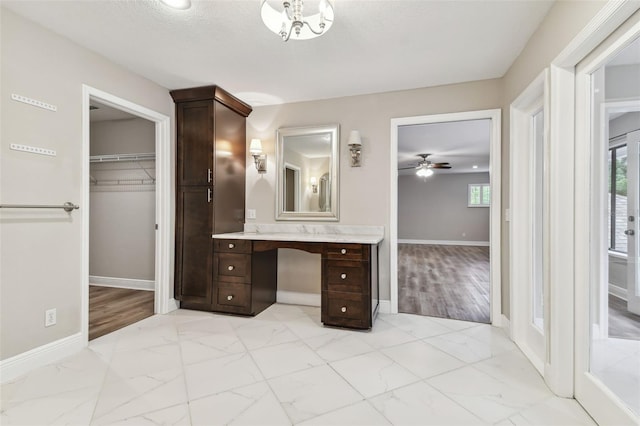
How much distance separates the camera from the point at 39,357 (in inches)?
80.5

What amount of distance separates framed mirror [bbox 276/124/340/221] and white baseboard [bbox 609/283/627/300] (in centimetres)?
227

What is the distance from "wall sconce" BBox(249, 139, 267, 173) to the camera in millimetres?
3467

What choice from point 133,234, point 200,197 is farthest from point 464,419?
point 133,234

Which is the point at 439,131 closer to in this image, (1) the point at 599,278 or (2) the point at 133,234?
(1) the point at 599,278

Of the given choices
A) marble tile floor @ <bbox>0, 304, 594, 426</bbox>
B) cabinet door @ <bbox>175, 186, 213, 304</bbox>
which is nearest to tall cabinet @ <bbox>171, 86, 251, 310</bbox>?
cabinet door @ <bbox>175, 186, 213, 304</bbox>

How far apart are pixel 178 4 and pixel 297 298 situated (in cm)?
289

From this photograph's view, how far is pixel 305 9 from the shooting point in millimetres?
1901

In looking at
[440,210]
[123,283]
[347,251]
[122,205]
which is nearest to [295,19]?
[347,251]

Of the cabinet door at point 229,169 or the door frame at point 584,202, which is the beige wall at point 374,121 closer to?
the cabinet door at point 229,169

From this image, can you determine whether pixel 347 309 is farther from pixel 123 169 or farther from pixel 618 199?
pixel 123 169

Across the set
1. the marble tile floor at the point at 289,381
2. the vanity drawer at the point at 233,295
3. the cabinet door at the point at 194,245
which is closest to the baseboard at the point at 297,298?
the vanity drawer at the point at 233,295

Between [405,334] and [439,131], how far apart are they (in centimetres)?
353

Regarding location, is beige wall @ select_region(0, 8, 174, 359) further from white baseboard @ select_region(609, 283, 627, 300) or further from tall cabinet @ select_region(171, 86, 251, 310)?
white baseboard @ select_region(609, 283, 627, 300)

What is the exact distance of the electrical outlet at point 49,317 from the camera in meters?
2.11
